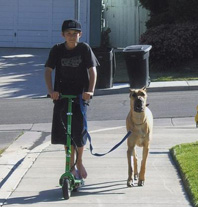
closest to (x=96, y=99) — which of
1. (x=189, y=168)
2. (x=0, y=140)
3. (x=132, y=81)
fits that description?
(x=132, y=81)

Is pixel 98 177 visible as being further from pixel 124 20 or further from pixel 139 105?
pixel 124 20

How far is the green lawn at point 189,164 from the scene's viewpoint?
24.4 feet

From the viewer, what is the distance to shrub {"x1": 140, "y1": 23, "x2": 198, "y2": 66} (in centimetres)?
A: 2117

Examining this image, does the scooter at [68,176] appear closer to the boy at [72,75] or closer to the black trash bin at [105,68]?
the boy at [72,75]

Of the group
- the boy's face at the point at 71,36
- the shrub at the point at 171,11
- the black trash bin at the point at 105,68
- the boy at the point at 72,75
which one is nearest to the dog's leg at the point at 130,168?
the boy at the point at 72,75

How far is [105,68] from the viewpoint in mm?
18625

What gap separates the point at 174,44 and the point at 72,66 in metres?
13.7

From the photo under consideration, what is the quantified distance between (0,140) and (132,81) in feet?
24.4

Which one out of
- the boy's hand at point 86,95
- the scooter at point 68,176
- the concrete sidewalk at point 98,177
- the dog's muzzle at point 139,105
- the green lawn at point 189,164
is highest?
the boy's hand at point 86,95

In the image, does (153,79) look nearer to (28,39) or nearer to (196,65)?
(196,65)

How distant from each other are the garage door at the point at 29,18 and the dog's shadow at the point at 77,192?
67.5ft

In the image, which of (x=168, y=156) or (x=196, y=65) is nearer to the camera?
(x=168, y=156)

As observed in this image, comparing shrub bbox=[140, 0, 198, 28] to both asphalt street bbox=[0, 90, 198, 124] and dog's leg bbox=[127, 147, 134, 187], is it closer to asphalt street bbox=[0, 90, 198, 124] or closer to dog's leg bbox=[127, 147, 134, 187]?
asphalt street bbox=[0, 90, 198, 124]

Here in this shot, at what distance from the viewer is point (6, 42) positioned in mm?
28312
